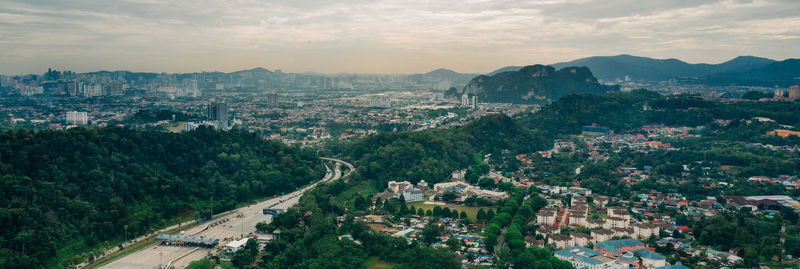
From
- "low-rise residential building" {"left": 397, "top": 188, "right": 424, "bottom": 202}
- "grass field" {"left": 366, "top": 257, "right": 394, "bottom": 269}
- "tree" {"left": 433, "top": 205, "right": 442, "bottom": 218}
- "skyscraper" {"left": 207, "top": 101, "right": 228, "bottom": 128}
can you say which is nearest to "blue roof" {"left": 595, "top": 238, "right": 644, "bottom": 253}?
"tree" {"left": 433, "top": 205, "right": 442, "bottom": 218}

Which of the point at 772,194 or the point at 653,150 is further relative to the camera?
the point at 653,150

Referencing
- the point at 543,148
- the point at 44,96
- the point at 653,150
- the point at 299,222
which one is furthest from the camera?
the point at 44,96

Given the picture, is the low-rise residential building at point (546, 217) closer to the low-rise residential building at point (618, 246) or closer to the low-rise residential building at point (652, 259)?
the low-rise residential building at point (618, 246)

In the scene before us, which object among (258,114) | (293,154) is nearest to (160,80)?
(258,114)

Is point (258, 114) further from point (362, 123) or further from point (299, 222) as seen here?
point (299, 222)

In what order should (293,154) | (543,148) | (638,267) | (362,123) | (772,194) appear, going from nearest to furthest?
1. (638,267)
2. (772,194)
3. (293,154)
4. (543,148)
5. (362,123)

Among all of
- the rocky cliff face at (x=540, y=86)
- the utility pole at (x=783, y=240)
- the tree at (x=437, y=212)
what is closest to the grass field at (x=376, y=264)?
the tree at (x=437, y=212)
